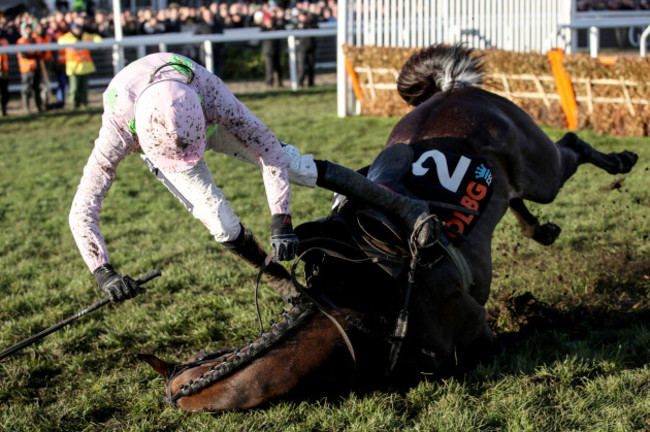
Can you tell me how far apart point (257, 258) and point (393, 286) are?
0.96 meters

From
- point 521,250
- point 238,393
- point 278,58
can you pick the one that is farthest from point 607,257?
point 278,58

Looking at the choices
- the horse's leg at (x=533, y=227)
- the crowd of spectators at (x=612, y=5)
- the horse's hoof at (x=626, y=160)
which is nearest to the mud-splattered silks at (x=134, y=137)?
the horse's leg at (x=533, y=227)

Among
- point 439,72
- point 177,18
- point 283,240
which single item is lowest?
point 283,240

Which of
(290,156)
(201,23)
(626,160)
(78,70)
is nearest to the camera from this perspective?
(290,156)

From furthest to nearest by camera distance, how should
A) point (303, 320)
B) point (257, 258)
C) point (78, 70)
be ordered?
point (78, 70)
point (257, 258)
point (303, 320)

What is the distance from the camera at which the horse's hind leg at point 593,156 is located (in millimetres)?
4875

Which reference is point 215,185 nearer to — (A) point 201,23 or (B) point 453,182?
(B) point 453,182

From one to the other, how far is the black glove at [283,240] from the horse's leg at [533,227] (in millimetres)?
2091

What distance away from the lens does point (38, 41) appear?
14742 mm

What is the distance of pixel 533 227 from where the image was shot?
15.8 ft

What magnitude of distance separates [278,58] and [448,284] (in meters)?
13.8

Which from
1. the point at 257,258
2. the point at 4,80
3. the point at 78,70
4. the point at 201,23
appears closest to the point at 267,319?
the point at 257,258

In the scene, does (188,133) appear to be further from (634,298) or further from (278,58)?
(278,58)

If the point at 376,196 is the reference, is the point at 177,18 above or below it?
above
